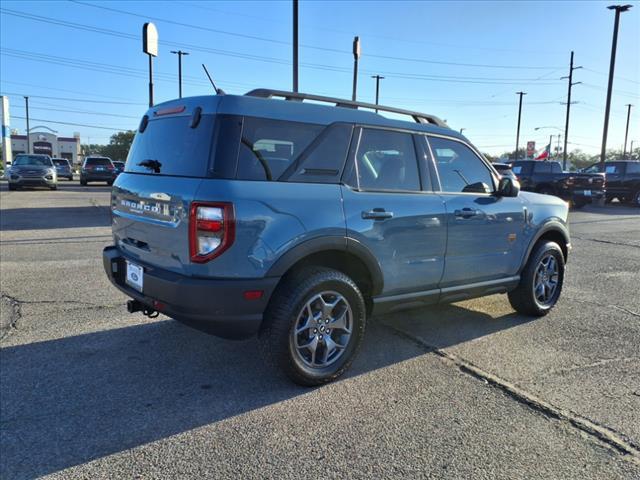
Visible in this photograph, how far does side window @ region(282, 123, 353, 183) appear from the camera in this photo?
338 centimetres

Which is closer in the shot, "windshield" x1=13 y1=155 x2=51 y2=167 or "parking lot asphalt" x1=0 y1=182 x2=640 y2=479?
"parking lot asphalt" x1=0 y1=182 x2=640 y2=479

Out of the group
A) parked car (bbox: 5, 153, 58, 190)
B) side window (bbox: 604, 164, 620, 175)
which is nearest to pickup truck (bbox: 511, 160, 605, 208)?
side window (bbox: 604, 164, 620, 175)

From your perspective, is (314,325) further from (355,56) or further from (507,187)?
(355,56)

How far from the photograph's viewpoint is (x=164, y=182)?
3.34 metres

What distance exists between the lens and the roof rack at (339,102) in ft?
11.5

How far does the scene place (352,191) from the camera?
11.8 ft

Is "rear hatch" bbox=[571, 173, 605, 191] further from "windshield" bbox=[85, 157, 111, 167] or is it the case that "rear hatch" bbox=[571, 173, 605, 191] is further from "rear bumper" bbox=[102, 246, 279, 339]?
"windshield" bbox=[85, 157, 111, 167]

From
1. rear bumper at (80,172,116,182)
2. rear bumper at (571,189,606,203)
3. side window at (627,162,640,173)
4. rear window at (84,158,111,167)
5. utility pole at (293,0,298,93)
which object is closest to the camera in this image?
utility pole at (293,0,298,93)

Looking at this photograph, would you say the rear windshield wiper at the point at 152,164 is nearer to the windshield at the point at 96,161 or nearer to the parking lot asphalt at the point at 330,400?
the parking lot asphalt at the point at 330,400

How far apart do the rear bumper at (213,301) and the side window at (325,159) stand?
753 mm

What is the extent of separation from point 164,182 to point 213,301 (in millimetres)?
931

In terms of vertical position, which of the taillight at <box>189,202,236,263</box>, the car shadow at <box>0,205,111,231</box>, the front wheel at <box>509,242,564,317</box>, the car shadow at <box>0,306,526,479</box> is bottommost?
the car shadow at <box>0,306,526,479</box>

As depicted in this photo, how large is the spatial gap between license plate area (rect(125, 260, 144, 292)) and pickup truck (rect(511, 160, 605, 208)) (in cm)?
1871

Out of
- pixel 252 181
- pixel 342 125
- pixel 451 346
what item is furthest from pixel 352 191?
pixel 451 346
